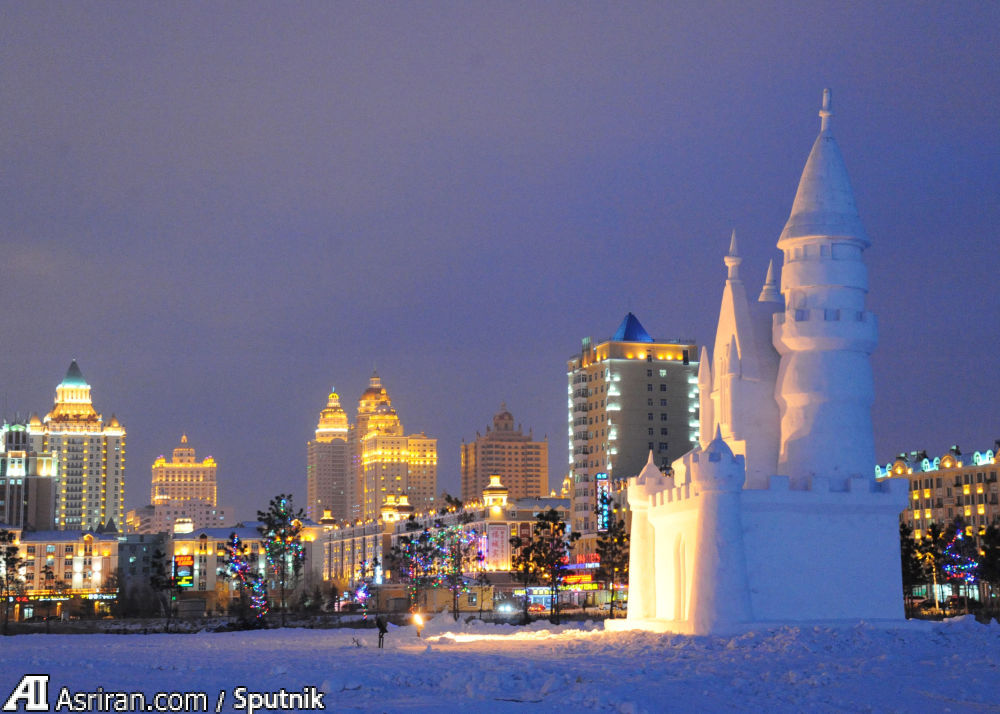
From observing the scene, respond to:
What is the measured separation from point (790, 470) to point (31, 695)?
2470cm

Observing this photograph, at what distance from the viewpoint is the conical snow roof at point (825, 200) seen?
4381cm

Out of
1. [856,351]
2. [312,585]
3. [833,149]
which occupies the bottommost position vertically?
[312,585]

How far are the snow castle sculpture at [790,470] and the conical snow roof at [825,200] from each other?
46 mm

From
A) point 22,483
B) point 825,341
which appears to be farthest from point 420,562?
point 22,483

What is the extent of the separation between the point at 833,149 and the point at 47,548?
133239 mm

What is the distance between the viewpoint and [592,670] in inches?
1309

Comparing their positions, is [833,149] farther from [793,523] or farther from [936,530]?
[936,530]

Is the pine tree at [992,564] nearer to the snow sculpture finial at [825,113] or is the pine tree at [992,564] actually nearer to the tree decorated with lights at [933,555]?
the tree decorated with lights at [933,555]

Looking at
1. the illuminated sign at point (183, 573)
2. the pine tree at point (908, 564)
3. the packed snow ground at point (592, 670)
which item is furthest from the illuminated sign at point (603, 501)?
the packed snow ground at point (592, 670)

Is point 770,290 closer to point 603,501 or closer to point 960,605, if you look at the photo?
point 960,605

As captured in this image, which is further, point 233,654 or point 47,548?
point 47,548

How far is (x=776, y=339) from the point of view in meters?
44.4

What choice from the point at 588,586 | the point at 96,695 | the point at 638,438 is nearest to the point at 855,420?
the point at 96,695

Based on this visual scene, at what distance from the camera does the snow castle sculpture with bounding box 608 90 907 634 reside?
Result: 4078cm
